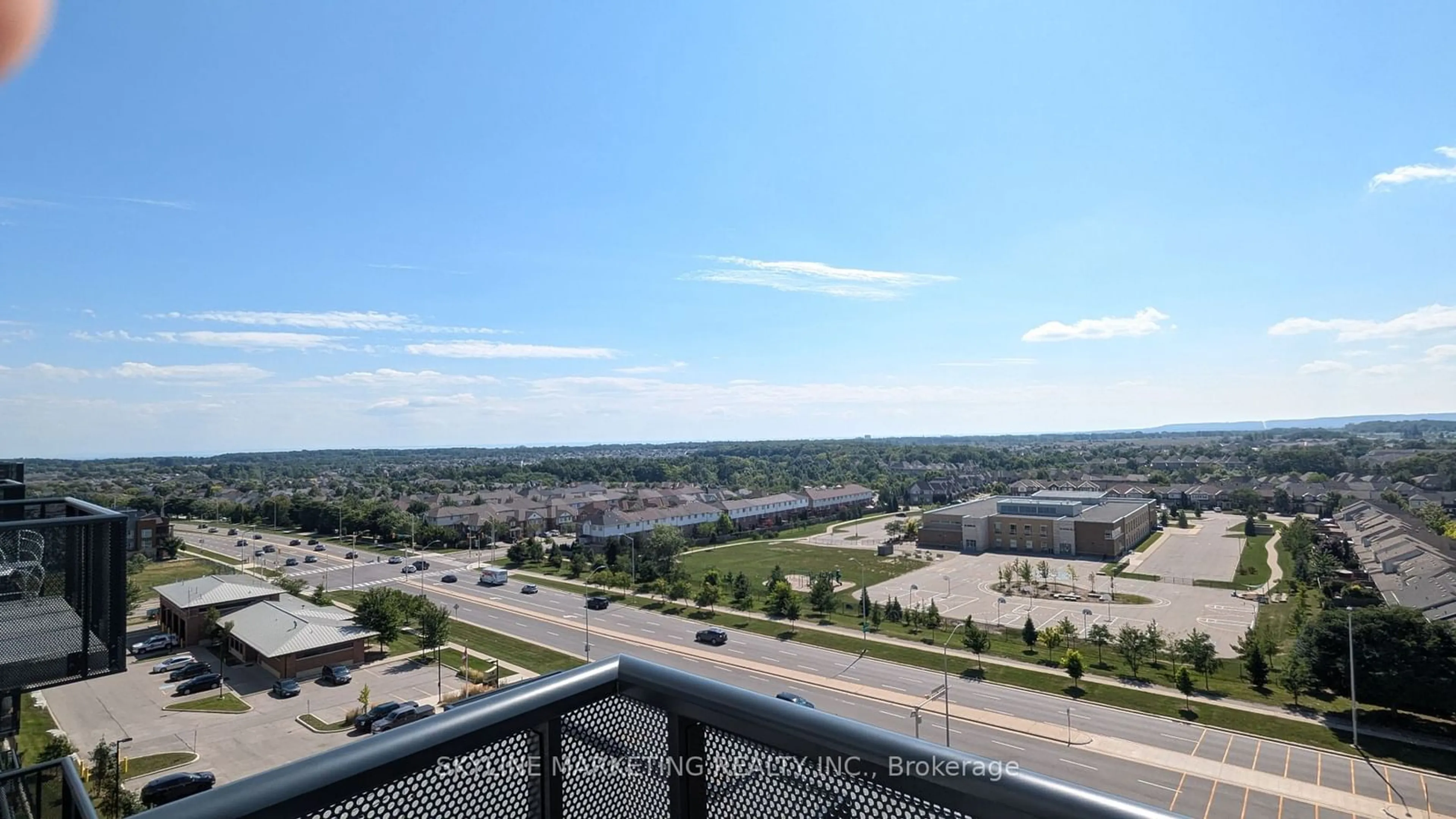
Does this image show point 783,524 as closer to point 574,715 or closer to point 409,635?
point 409,635

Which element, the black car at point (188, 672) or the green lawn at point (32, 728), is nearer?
the green lawn at point (32, 728)

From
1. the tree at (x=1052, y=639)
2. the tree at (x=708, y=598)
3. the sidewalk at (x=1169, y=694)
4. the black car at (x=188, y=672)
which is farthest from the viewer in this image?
the tree at (x=708, y=598)

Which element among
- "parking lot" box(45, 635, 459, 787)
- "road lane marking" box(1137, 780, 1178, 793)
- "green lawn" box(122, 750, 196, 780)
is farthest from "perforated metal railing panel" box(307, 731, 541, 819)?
"green lawn" box(122, 750, 196, 780)

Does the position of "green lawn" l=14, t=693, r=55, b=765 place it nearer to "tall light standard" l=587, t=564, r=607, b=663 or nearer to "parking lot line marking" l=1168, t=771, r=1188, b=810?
"tall light standard" l=587, t=564, r=607, b=663

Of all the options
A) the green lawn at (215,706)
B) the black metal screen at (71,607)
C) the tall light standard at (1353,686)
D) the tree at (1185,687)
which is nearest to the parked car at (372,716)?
the green lawn at (215,706)

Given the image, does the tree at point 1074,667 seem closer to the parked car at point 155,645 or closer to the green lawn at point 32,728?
the green lawn at point 32,728

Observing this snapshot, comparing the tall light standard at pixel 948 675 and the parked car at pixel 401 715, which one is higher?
the parked car at pixel 401 715

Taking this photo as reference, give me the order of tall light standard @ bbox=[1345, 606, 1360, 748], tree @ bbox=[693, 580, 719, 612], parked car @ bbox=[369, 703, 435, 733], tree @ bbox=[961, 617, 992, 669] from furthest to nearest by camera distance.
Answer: tree @ bbox=[693, 580, 719, 612] → tree @ bbox=[961, 617, 992, 669] → parked car @ bbox=[369, 703, 435, 733] → tall light standard @ bbox=[1345, 606, 1360, 748]
